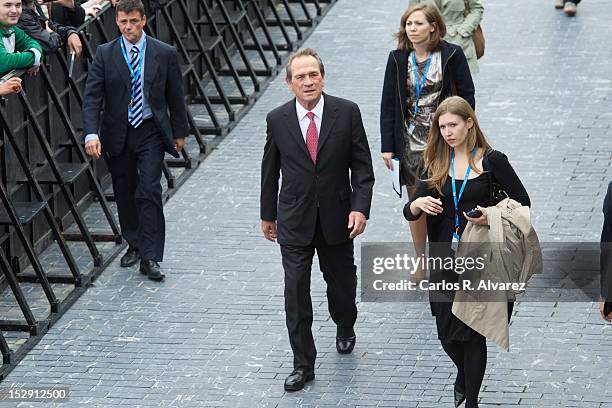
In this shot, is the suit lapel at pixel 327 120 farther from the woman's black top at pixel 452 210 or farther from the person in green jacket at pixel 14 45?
the person in green jacket at pixel 14 45

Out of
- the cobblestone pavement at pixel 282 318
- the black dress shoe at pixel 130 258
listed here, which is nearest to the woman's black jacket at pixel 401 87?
the cobblestone pavement at pixel 282 318

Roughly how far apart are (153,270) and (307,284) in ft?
7.66

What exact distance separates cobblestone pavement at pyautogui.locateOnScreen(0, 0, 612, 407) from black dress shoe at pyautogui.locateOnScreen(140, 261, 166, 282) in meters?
0.07

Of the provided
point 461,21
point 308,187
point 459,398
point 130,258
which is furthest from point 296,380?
point 461,21

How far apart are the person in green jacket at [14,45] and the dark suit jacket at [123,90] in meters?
0.45

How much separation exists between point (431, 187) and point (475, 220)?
34 centimetres

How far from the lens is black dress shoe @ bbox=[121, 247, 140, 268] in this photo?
12.1 m

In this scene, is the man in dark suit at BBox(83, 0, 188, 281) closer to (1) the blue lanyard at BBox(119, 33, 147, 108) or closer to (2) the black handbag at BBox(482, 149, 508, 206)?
(1) the blue lanyard at BBox(119, 33, 147, 108)

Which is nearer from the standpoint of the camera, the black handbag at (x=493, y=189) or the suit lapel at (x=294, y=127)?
the black handbag at (x=493, y=189)

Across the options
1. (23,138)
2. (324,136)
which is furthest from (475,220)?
(23,138)

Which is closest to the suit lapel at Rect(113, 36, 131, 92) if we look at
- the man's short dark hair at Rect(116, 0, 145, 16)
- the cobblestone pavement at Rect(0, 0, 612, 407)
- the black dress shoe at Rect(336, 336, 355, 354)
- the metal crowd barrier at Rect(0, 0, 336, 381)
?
the man's short dark hair at Rect(116, 0, 145, 16)

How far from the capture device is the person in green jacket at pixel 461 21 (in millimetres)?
12406

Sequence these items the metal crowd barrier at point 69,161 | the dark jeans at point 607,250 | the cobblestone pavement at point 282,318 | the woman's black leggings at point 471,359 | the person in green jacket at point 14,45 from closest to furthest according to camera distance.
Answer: the dark jeans at point 607,250
the woman's black leggings at point 471,359
the cobblestone pavement at point 282,318
the metal crowd barrier at point 69,161
the person in green jacket at point 14,45

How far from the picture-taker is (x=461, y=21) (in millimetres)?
12547
